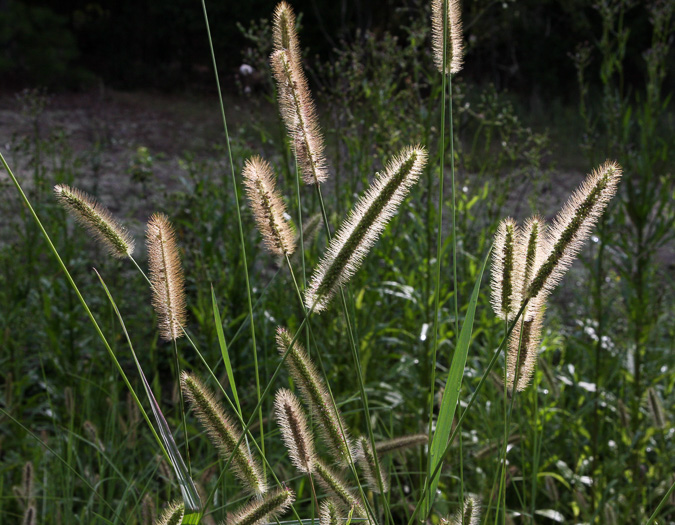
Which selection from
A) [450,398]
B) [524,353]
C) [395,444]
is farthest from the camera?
[395,444]

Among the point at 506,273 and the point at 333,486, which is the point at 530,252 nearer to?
the point at 506,273

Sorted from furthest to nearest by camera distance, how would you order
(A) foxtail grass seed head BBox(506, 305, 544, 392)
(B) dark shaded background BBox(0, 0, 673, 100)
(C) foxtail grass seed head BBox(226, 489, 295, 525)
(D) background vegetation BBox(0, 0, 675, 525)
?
(B) dark shaded background BBox(0, 0, 673, 100) < (D) background vegetation BBox(0, 0, 675, 525) < (A) foxtail grass seed head BBox(506, 305, 544, 392) < (C) foxtail grass seed head BBox(226, 489, 295, 525)

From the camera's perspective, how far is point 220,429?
3.23ft

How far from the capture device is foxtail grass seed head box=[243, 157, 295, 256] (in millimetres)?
1012

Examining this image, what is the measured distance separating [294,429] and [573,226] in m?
0.46

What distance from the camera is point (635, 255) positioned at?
2607 mm

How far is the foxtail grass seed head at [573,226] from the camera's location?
35.4 inches

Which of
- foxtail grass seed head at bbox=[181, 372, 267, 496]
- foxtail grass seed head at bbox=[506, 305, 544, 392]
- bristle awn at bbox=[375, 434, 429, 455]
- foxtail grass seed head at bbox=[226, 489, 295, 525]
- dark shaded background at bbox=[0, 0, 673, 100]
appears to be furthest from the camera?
dark shaded background at bbox=[0, 0, 673, 100]

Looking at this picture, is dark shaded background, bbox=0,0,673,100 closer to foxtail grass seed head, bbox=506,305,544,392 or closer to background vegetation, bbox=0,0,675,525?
background vegetation, bbox=0,0,675,525

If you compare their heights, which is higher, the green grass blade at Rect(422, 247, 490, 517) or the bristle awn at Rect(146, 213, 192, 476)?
the bristle awn at Rect(146, 213, 192, 476)

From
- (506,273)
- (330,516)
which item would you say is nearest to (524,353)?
(506,273)

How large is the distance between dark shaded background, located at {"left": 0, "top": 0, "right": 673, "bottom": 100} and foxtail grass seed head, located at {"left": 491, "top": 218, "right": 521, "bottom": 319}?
38.0 feet

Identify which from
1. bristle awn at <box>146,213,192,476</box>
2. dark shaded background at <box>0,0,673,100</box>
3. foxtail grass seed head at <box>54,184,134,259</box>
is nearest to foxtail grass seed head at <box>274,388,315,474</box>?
bristle awn at <box>146,213,192,476</box>

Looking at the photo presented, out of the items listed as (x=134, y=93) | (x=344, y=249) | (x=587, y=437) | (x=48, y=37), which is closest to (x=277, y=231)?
(x=344, y=249)
